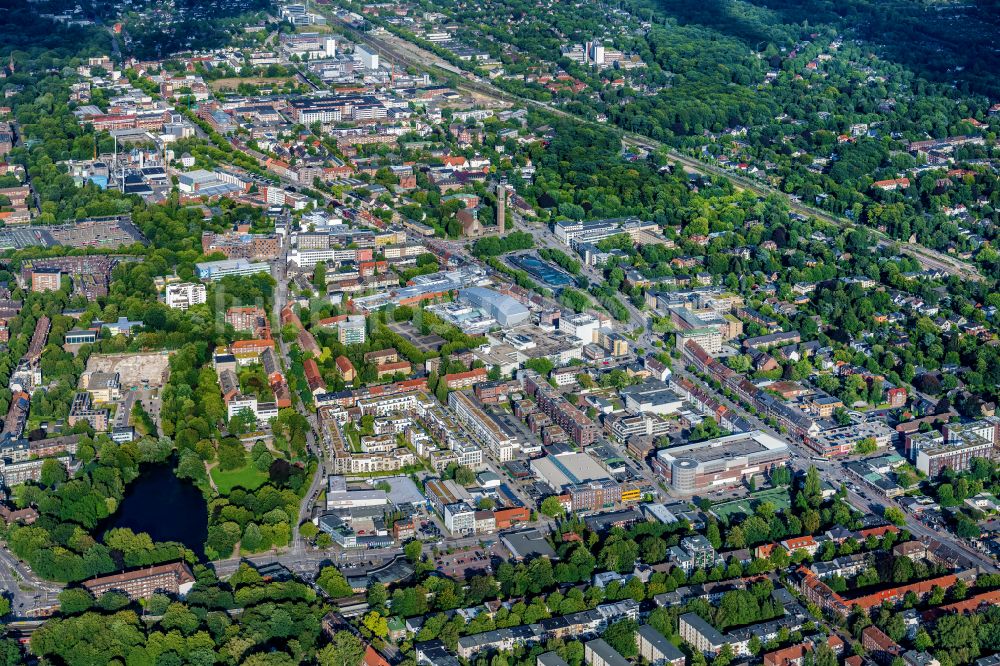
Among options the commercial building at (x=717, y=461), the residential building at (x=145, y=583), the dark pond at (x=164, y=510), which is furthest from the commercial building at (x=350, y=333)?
the residential building at (x=145, y=583)

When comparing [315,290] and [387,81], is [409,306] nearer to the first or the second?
[315,290]

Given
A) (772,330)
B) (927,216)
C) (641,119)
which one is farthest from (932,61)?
(772,330)

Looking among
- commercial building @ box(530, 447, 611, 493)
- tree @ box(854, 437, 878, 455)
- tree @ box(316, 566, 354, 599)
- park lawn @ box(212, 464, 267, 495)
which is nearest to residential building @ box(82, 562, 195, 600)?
tree @ box(316, 566, 354, 599)

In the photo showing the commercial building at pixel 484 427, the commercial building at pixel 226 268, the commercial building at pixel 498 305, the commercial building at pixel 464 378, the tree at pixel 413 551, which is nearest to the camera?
the tree at pixel 413 551

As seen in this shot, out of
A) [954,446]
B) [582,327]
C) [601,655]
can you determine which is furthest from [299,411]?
[954,446]

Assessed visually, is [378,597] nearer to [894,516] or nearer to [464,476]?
[464,476]

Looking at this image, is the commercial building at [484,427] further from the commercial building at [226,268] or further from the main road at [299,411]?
the commercial building at [226,268]
